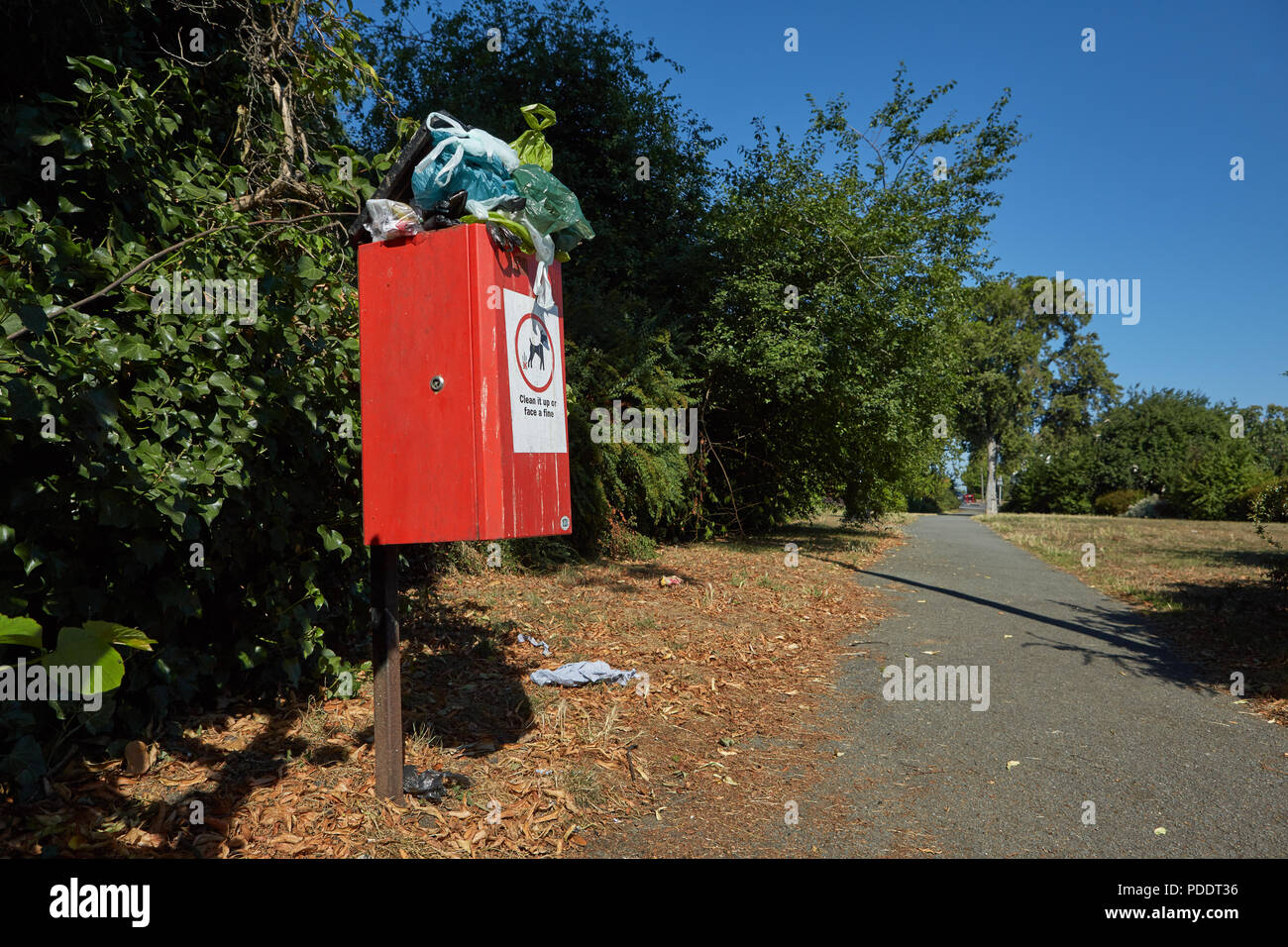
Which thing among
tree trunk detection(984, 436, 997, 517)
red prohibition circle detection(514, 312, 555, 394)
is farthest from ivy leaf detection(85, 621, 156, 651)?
tree trunk detection(984, 436, 997, 517)

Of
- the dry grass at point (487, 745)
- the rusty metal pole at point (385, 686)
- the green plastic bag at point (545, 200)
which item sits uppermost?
the green plastic bag at point (545, 200)

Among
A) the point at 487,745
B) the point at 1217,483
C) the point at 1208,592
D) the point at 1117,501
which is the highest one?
the point at 1217,483

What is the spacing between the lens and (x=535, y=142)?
353cm

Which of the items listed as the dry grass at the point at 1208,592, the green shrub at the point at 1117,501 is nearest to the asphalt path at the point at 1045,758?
the dry grass at the point at 1208,592

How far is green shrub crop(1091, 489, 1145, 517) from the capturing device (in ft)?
144

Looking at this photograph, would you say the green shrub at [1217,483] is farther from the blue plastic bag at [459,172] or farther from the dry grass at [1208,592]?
the blue plastic bag at [459,172]

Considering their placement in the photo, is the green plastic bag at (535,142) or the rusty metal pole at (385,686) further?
the rusty metal pole at (385,686)

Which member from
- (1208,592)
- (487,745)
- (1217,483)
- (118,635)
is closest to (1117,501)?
(1217,483)

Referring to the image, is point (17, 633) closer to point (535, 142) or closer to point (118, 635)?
point (118, 635)

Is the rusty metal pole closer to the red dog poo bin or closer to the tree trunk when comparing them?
the red dog poo bin

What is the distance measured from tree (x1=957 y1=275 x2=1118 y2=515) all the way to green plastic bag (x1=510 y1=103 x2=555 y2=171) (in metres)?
39.5

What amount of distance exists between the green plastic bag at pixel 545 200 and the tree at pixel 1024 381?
39608mm

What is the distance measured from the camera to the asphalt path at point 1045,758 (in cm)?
368

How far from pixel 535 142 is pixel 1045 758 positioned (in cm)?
459
